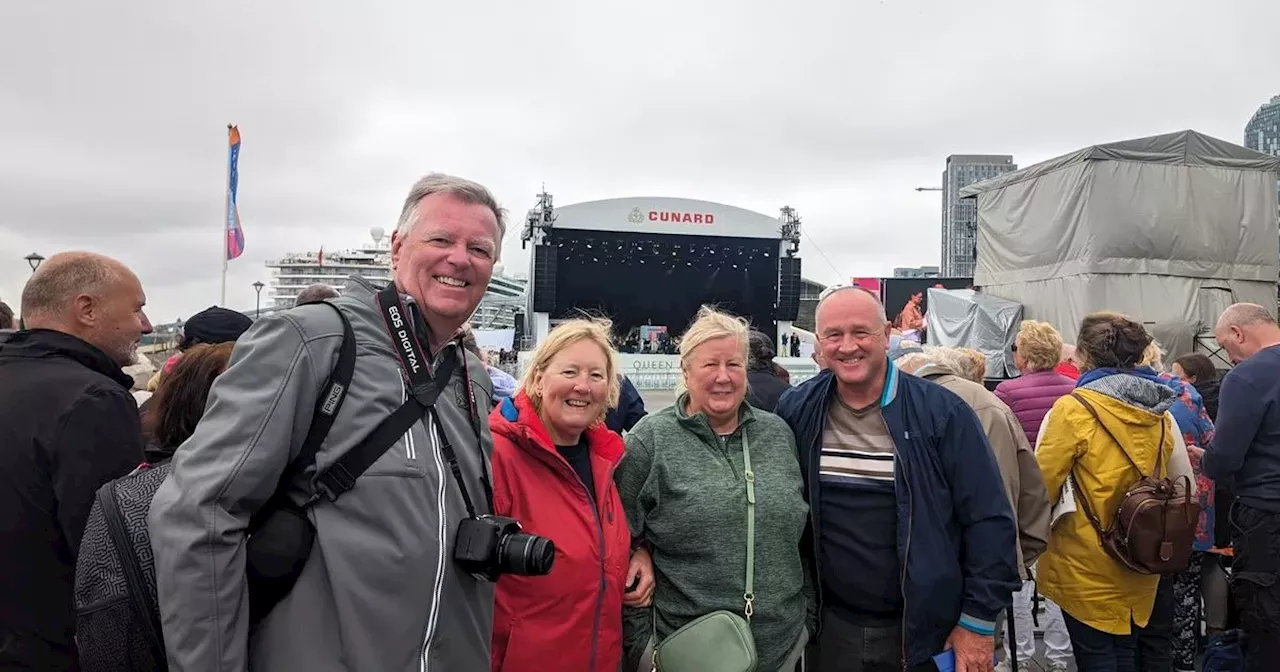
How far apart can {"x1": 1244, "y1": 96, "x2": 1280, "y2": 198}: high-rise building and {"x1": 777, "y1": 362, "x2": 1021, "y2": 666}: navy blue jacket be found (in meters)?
90.3

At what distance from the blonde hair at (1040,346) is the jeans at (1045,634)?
1.38m

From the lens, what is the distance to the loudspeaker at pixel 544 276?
723 inches

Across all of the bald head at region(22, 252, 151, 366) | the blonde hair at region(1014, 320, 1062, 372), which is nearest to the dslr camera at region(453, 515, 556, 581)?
the bald head at region(22, 252, 151, 366)

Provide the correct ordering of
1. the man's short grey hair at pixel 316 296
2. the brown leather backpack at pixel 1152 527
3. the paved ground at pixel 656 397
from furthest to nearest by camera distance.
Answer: the paved ground at pixel 656 397 → the brown leather backpack at pixel 1152 527 → the man's short grey hair at pixel 316 296

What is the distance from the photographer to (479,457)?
1589mm

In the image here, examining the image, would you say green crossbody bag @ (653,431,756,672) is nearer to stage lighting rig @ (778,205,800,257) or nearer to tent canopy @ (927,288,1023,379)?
tent canopy @ (927,288,1023,379)

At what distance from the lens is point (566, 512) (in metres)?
2.00

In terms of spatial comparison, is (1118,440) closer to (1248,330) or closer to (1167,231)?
(1248,330)

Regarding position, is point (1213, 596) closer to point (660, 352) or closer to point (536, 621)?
point (536, 621)

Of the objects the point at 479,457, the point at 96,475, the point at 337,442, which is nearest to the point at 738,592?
the point at 479,457

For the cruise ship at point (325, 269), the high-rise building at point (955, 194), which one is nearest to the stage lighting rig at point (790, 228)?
the high-rise building at point (955, 194)

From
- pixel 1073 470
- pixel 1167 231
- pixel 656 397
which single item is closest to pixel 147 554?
pixel 1073 470

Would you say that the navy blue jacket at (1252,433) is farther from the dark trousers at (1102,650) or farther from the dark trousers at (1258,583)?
the dark trousers at (1102,650)

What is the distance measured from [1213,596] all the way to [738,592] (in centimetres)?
294
